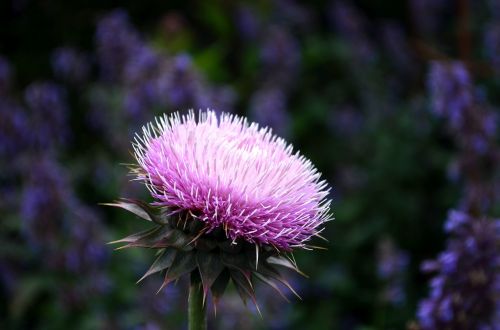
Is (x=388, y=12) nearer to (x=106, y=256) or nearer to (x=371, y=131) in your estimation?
(x=371, y=131)

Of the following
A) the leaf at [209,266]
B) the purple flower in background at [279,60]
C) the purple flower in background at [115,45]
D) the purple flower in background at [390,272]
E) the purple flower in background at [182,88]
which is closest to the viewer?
the leaf at [209,266]

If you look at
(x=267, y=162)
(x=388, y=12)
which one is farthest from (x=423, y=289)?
(x=388, y=12)

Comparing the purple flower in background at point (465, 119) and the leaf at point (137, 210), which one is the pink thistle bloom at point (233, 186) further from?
the purple flower in background at point (465, 119)

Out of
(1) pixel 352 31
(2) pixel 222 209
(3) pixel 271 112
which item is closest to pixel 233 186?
(2) pixel 222 209

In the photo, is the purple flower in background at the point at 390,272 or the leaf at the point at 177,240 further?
the purple flower in background at the point at 390,272

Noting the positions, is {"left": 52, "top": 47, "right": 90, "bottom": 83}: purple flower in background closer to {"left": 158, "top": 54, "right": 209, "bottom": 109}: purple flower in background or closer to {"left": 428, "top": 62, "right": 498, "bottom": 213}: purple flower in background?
{"left": 158, "top": 54, "right": 209, "bottom": 109}: purple flower in background

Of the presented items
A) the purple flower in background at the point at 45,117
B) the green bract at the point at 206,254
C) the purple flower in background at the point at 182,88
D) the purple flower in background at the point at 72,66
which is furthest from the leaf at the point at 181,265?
the purple flower in background at the point at 72,66

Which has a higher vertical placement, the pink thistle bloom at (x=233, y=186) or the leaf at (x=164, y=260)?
the pink thistle bloom at (x=233, y=186)
